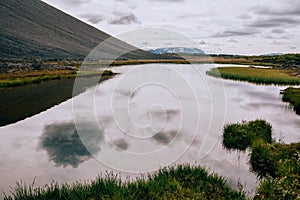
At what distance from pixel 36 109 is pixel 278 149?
22315mm

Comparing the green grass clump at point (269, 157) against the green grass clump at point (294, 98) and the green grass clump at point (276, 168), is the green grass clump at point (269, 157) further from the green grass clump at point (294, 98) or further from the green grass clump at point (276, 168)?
the green grass clump at point (294, 98)

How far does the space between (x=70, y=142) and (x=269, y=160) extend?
11529 mm

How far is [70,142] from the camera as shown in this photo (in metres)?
18.2

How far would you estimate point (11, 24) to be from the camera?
179 meters

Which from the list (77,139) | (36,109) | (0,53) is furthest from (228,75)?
(0,53)

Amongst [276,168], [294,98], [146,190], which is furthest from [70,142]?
[294,98]

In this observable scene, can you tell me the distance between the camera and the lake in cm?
1392

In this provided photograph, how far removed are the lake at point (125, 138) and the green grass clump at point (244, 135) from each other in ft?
Result: 2.31

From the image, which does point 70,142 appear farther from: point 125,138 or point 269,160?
point 269,160

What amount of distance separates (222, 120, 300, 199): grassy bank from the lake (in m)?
0.69

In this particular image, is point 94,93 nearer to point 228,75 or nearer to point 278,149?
point 278,149

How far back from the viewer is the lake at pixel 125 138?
13.9 metres

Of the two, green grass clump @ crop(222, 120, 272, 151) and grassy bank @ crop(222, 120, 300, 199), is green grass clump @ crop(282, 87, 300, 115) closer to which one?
green grass clump @ crop(222, 120, 272, 151)

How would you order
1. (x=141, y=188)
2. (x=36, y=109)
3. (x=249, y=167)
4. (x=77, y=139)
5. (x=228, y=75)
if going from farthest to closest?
(x=228, y=75) → (x=36, y=109) → (x=77, y=139) → (x=249, y=167) → (x=141, y=188)
